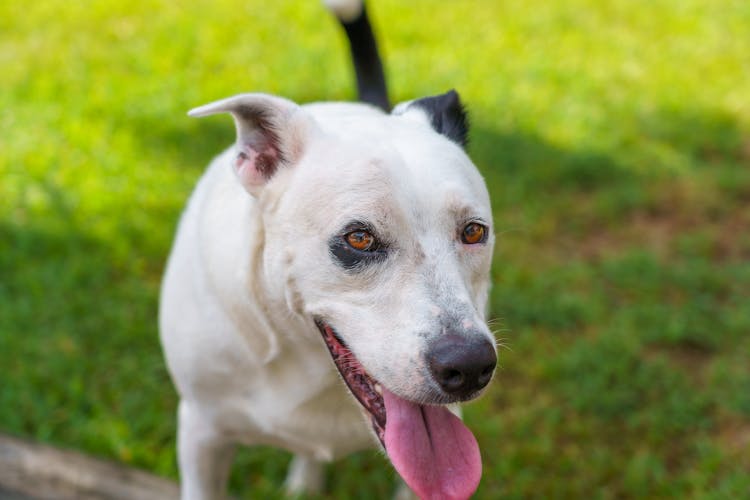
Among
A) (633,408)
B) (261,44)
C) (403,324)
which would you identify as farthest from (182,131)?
(403,324)

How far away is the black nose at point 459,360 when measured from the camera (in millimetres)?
2125

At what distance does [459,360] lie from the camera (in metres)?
2.12

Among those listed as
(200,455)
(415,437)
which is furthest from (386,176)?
(200,455)

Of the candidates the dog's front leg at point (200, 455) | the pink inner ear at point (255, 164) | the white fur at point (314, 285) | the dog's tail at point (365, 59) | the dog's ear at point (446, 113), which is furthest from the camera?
the dog's tail at point (365, 59)

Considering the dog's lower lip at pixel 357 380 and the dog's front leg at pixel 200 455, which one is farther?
the dog's front leg at pixel 200 455

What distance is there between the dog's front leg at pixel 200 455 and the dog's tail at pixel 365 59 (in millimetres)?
1447

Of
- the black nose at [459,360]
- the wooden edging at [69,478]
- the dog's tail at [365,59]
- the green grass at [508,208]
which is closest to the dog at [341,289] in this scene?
the black nose at [459,360]

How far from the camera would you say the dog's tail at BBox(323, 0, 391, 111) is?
3.59m

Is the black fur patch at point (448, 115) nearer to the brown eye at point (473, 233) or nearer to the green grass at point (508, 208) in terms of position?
the brown eye at point (473, 233)

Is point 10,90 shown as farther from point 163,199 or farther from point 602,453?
point 602,453

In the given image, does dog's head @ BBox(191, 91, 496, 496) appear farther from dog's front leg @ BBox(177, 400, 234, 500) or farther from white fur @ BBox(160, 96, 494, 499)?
dog's front leg @ BBox(177, 400, 234, 500)

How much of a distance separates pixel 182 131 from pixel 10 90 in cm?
130

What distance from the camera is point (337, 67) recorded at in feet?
21.9

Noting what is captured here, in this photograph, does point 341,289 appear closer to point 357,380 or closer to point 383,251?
point 383,251
